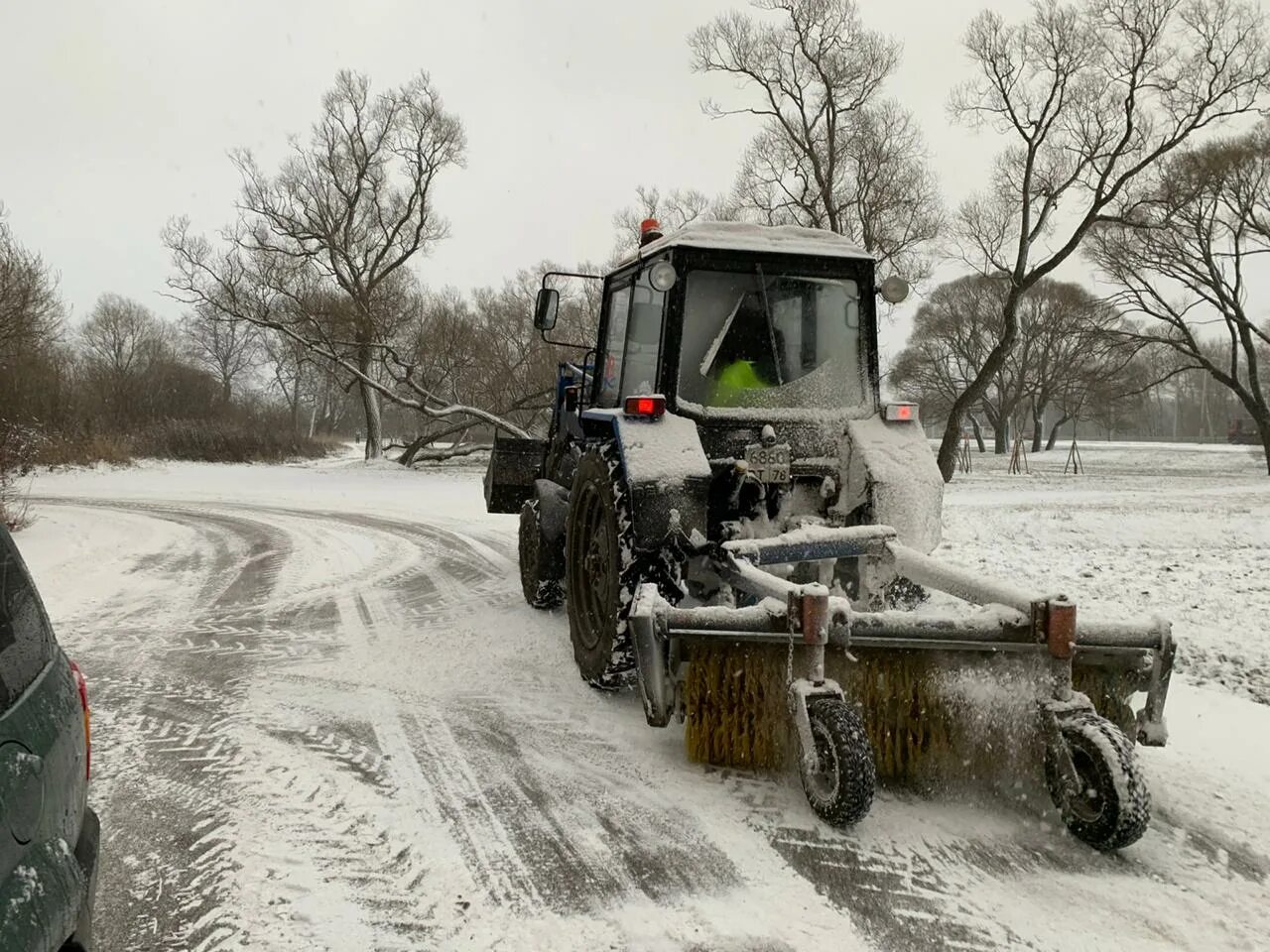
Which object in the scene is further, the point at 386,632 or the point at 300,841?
the point at 386,632

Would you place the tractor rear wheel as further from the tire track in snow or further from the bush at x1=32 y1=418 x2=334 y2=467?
the bush at x1=32 y1=418 x2=334 y2=467

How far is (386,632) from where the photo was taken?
589 cm

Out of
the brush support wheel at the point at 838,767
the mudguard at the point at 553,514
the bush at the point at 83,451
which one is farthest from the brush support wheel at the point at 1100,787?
the bush at the point at 83,451

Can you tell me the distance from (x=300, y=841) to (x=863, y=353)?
149 inches

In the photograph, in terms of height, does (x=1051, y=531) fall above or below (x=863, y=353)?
below

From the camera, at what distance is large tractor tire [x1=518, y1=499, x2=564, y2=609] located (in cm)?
591

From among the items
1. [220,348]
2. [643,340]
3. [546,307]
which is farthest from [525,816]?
[220,348]

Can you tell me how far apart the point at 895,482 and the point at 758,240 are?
1517mm

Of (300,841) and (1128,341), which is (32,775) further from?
(1128,341)

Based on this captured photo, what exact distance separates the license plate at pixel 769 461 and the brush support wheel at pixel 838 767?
1.60 metres

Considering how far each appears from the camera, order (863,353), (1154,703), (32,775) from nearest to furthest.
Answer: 1. (32,775)
2. (1154,703)
3. (863,353)

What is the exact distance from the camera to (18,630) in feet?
6.39

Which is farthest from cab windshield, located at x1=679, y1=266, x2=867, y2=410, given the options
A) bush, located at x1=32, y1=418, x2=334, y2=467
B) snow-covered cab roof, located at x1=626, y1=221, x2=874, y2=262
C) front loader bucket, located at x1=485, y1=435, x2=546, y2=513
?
bush, located at x1=32, y1=418, x2=334, y2=467

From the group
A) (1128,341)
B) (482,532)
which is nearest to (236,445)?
(482,532)
